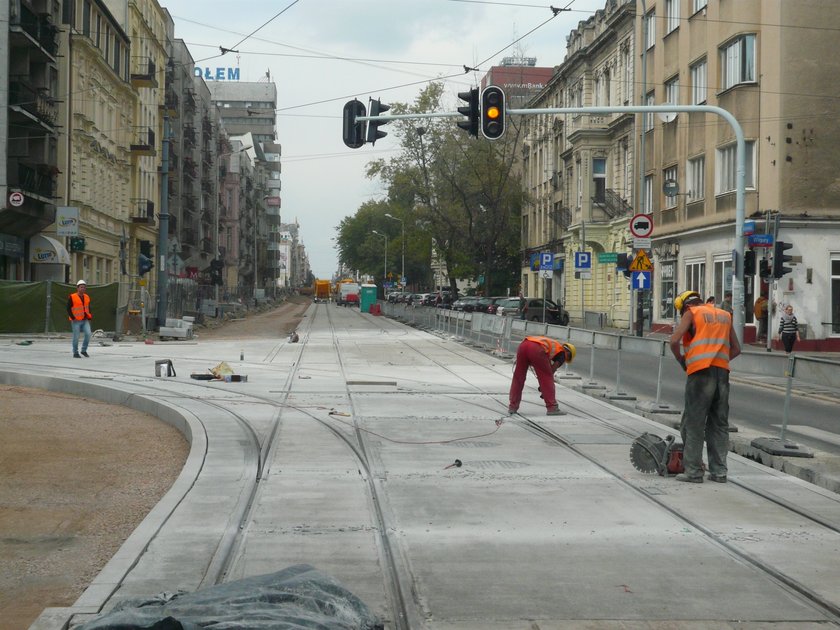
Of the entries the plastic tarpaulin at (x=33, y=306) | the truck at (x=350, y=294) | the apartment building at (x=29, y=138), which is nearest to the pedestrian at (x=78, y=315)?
the plastic tarpaulin at (x=33, y=306)

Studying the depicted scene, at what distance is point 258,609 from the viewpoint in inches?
167

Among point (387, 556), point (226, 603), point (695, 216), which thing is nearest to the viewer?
point (226, 603)

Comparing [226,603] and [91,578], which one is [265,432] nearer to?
[91,578]

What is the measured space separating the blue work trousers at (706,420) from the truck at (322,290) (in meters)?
128

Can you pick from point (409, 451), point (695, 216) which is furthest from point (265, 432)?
point (695, 216)

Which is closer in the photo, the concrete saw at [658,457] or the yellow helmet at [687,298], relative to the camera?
the concrete saw at [658,457]

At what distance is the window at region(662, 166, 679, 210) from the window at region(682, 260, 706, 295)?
9.17 ft

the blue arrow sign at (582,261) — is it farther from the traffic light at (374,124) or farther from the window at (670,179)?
the traffic light at (374,124)

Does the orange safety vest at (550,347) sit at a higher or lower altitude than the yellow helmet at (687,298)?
lower

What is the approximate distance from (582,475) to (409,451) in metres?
2.09

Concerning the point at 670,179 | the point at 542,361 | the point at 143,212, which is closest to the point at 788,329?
the point at 670,179

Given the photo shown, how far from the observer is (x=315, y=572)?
479 centimetres

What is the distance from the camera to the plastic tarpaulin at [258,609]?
13.4 ft

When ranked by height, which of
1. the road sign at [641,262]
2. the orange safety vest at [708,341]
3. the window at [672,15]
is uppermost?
the window at [672,15]
